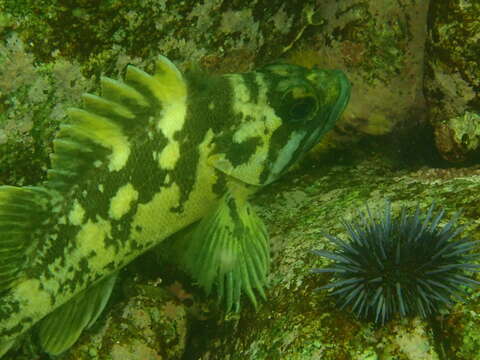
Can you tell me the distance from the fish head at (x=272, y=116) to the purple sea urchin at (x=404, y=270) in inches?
39.9

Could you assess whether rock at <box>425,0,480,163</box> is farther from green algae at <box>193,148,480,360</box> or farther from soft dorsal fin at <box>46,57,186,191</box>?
soft dorsal fin at <box>46,57,186,191</box>

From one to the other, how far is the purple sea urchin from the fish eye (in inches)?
42.1

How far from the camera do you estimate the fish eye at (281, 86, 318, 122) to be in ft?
10.2

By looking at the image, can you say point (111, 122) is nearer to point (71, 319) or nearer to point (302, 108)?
point (302, 108)

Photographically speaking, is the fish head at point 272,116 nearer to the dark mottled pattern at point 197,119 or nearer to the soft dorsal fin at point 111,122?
the dark mottled pattern at point 197,119

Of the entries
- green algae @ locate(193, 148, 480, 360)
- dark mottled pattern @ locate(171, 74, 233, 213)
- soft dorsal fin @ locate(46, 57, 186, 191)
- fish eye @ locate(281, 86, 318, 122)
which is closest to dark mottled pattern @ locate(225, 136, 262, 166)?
dark mottled pattern @ locate(171, 74, 233, 213)

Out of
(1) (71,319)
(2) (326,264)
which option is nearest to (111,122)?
(1) (71,319)

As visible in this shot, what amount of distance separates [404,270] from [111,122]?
204cm

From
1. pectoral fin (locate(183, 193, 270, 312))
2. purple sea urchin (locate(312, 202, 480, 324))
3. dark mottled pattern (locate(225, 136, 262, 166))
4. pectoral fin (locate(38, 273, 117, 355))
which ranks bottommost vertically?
pectoral fin (locate(38, 273, 117, 355))

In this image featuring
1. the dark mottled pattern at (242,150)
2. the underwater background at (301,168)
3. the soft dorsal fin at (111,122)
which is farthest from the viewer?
the dark mottled pattern at (242,150)

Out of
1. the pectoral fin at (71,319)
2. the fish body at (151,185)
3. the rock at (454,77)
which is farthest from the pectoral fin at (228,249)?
the rock at (454,77)

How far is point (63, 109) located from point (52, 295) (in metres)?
1.48

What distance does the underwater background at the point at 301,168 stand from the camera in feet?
8.66

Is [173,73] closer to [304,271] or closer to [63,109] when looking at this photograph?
[63,109]
